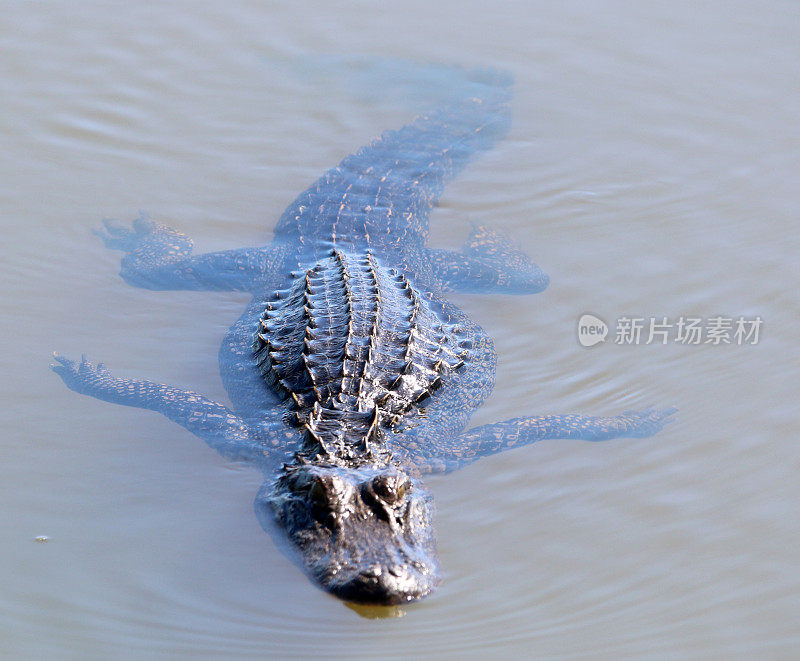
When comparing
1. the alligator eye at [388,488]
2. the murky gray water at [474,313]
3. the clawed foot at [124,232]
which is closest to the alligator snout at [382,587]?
the murky gray water at [474,313]

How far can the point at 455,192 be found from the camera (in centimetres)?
893

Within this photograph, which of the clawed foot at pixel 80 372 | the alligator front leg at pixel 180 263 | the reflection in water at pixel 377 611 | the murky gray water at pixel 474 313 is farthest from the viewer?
the alligator front leg at pixel 180 263

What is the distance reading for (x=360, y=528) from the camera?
16.1ft

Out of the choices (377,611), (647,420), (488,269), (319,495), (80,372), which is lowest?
(377,611)

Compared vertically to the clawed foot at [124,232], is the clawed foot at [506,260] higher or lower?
higher

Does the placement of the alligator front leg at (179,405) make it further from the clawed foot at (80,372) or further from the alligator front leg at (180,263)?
the alligator front leg at (180,263)

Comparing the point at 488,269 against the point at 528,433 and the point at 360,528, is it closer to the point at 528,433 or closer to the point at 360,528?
the point at 528,433

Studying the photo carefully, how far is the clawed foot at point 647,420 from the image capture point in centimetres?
607

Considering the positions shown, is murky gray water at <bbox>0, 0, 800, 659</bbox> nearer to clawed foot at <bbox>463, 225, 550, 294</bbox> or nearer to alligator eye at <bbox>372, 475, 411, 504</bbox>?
clawed foot at <bbox>463, 225, 550, 294</bbox>

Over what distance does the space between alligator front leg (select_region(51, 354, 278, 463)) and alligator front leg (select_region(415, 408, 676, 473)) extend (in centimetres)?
112

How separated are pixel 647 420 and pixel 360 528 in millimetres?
2312

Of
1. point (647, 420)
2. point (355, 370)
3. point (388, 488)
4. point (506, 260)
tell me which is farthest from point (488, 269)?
point (388, 488)

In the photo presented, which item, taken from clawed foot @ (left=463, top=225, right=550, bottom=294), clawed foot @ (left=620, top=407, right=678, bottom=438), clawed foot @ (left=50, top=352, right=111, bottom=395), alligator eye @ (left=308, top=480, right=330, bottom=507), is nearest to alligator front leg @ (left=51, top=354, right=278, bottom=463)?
clawed foot @ (left=50, top=352, right=111, bottom=395)

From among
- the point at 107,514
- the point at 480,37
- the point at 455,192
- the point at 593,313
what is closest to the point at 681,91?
the point at 480,37
